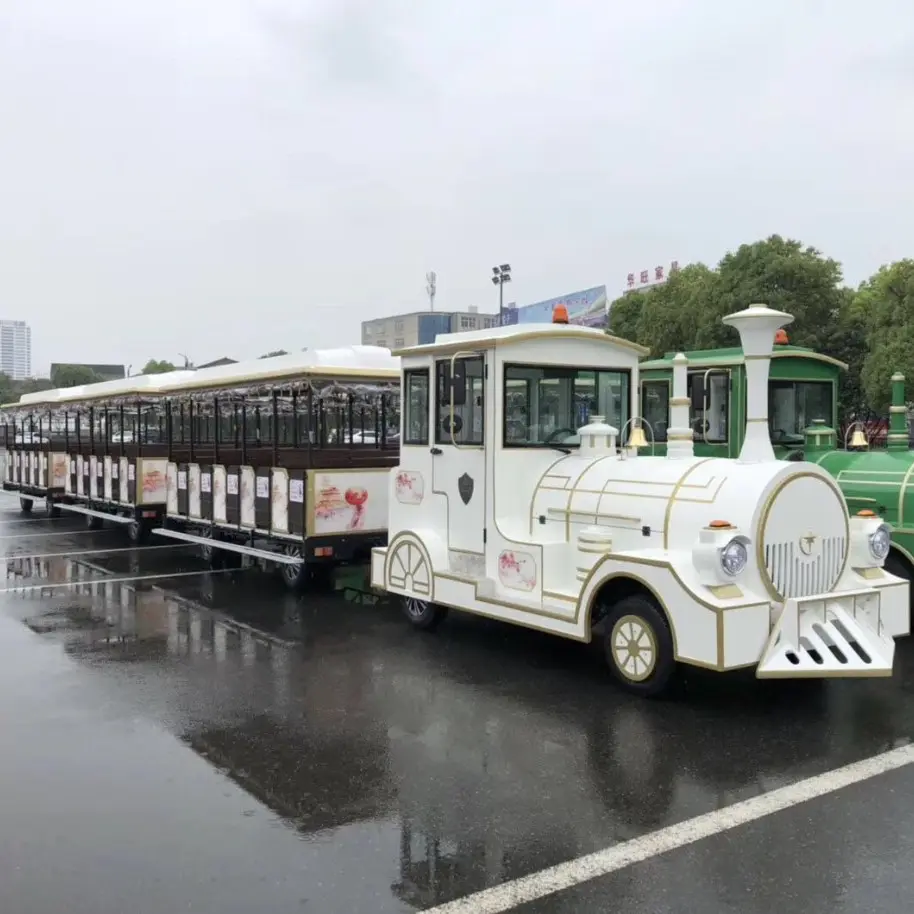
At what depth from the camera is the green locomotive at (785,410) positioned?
28.4 ft

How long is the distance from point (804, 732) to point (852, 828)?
4.49ft

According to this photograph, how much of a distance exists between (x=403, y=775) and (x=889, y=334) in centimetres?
2101

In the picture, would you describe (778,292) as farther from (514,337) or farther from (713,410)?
(514,337)

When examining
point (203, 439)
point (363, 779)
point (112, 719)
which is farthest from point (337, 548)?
point (203, 439)

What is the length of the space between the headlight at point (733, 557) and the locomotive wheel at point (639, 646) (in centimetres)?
57

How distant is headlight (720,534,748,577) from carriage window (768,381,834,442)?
174 inches

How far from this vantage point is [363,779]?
16.2ft

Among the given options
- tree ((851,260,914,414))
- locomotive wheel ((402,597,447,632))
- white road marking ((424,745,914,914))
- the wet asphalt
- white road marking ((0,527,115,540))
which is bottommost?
white road marking ((0,527,115,540))

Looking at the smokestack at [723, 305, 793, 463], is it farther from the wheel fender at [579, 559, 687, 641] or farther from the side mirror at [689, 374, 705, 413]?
the side mirror at [689, 374, 705, 413]

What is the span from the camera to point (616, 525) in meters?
6.70

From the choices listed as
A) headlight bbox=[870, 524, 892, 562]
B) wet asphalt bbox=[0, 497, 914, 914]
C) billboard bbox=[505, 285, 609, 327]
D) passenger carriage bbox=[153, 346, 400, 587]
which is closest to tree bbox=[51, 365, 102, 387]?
billboard bbox=[505, 285, 609, 327]

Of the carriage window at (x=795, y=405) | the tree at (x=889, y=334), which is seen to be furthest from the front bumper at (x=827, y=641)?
the tree at (x=889, y=334)

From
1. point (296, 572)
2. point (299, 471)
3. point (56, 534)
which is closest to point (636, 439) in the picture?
point (299, 471)

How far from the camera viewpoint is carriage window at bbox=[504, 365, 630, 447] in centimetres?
748
